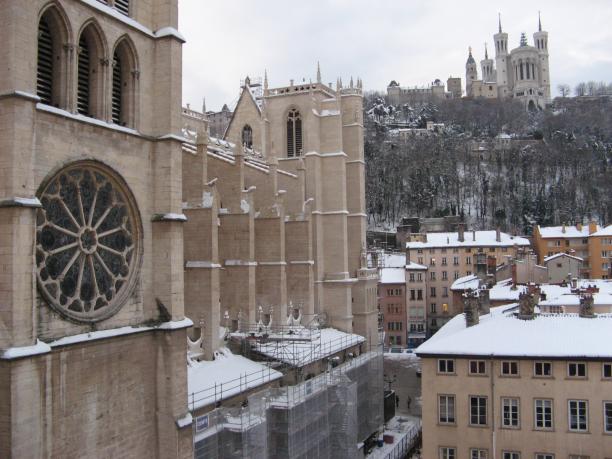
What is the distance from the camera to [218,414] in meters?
23.4

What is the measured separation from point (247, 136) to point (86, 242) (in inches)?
1526

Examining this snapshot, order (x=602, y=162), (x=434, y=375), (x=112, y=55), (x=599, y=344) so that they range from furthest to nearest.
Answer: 1. (x=602, y=162)
2. (x=434, y=375)
3. (x=599, y=344)
4. (x=112, y=55)

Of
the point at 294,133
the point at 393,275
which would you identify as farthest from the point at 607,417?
the point at 393,275

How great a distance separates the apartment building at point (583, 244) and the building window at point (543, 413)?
2166 inches

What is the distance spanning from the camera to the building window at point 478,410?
28.1 meters

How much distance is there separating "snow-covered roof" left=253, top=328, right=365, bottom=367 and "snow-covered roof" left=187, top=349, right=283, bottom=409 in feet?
5.41

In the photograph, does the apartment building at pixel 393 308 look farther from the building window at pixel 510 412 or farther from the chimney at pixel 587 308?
the building window at pixel 510 412

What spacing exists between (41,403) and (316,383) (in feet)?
58.0

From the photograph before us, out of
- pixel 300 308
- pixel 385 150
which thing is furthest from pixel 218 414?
pixel 385 150

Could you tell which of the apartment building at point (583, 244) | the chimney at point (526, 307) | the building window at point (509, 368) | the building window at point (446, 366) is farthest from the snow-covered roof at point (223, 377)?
the apartment building at point (583, 244)

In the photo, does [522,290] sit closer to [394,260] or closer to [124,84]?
[124,84]

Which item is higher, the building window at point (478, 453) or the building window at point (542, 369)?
the building window at point (542, 369)

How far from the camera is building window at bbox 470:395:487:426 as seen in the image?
28.1m

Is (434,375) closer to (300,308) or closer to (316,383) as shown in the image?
(316,383)
